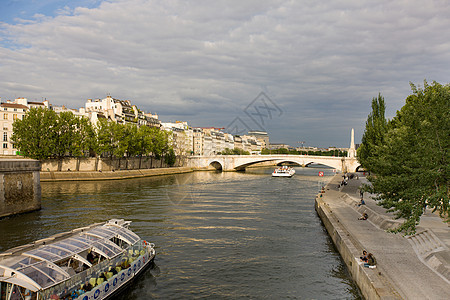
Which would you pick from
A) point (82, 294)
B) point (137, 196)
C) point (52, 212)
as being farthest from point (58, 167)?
point (82, 294)

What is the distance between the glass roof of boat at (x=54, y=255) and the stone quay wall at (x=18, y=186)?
14.7 meters

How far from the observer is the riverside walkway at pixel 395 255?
10.4m

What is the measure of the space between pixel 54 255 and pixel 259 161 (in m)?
76.3

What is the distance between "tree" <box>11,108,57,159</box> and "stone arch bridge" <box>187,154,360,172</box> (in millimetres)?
41300

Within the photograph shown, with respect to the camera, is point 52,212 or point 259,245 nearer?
point 259,245

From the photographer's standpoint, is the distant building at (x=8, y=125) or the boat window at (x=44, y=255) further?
the distant building at (x=8, y=125)

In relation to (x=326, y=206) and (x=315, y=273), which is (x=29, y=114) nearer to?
(x=326, y=206)

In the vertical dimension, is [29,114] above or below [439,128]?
above

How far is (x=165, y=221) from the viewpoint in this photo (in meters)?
24.5

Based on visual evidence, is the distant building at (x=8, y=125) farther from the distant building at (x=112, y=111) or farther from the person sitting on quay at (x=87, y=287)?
the person sitting on quay at (x=87, y=287)

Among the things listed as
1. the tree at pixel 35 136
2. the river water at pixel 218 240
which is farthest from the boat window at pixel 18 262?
the tree at pixel 35 136

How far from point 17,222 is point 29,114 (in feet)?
126

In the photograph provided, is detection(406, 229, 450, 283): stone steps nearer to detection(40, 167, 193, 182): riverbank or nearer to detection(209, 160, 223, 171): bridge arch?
detection(40, 167, 193, 182): riverbank

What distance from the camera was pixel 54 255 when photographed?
11227 millimetres
